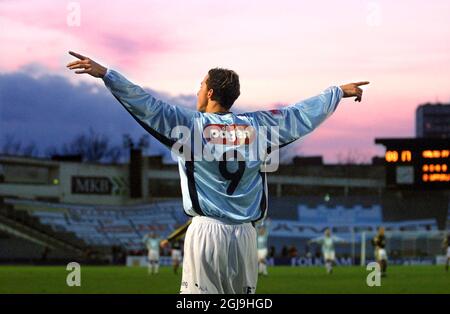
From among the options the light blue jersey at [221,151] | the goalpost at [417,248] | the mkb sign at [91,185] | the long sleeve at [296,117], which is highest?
the mkb sign at [91,185]

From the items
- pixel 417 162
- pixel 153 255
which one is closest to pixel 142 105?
pixel 153 255

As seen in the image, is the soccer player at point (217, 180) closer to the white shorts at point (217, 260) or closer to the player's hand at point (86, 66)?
the white shorts at point (217, 260)

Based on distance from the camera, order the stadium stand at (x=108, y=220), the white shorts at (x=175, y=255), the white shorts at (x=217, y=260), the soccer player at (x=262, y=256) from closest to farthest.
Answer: the white shorts at (x=217, y=260) < the soccer player at (x=262, y=256) < the white shorts at (x=175, y=255) < the stadium stand at (x=108, y=220)

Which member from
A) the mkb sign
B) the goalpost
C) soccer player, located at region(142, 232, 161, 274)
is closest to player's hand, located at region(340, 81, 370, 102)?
soccer player, located at region(142, 232, 161, 274)

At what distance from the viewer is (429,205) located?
72562 millimetres

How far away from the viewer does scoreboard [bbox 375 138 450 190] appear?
41.7 m

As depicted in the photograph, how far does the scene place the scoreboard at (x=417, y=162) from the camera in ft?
137

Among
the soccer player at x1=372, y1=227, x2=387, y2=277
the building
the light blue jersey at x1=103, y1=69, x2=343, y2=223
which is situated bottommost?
the soccer player at x1=372, y1=227, x2=387, y2=277

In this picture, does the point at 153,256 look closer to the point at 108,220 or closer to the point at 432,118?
the point at 108,220

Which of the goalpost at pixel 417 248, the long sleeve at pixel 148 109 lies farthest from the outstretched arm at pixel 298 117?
the goalpost at pixel 417 248

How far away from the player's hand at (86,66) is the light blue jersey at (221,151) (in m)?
0.35

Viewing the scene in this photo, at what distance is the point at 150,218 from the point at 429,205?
22.1 metres

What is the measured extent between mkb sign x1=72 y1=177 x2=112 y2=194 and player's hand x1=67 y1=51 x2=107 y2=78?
70.0 meters

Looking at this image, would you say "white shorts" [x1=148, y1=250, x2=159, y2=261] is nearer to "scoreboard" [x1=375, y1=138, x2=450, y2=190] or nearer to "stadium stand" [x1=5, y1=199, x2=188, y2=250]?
"scoreboard" [x1=375, y1=138, x2=450, y2=190]
